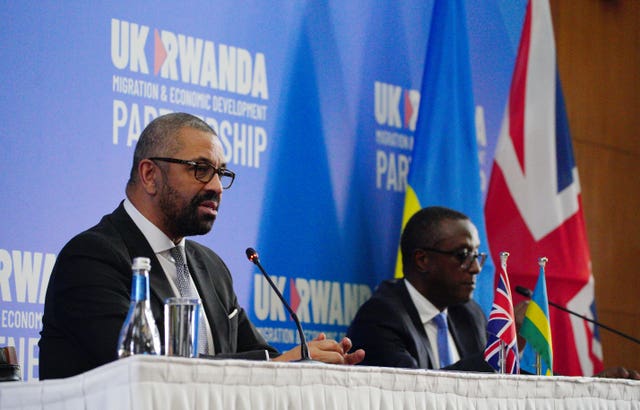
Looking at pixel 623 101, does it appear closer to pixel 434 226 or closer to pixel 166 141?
pixel 434 226

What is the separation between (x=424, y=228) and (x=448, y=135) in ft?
2.21

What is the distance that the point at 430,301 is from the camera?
5.07 meters

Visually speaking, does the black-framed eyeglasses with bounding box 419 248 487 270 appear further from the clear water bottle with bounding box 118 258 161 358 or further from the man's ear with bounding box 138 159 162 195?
the clear water bottle with bounding box 118 258 161 358

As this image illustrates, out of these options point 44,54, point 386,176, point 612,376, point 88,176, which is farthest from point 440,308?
point 44,54

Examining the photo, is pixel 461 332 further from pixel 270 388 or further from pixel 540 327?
pixel 270 388

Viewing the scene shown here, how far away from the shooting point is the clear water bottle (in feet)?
8.44

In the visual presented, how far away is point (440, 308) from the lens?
199 inches

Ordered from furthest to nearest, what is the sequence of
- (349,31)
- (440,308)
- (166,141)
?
1. (349,31)
2. (440,308)
3. (166,141)

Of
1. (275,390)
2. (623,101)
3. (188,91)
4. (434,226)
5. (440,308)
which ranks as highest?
(623,101)

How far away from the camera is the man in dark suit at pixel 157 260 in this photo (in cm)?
323

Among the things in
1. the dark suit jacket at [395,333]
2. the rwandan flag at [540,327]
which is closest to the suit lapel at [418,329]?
the dark suit jacket at [395,333]

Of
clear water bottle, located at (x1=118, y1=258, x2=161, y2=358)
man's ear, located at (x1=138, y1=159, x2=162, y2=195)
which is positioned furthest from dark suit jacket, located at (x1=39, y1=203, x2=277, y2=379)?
clear water bottle, located at (x1=118, y1=258, x2=161, y2=358)

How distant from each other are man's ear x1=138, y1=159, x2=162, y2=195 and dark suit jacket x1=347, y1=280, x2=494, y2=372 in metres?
1.44

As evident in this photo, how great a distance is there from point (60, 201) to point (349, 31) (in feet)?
6.27
